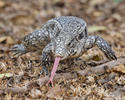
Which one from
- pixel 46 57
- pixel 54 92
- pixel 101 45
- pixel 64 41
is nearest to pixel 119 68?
pixel 101 45

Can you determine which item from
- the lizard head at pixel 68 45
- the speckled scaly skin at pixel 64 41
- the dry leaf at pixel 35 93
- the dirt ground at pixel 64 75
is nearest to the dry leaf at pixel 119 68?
the dirt ground at pixel 64 75

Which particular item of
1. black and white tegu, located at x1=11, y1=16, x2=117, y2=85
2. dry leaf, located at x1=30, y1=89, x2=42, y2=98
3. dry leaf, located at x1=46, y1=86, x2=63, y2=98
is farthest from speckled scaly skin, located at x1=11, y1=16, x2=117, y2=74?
dry leaf, located at x1=30, y1=89, x2=42, y2=98

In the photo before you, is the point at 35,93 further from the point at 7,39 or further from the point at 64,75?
the point at 7,39

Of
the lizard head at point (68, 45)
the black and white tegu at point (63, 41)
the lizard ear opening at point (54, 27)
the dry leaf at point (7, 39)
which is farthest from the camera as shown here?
the dry leaf at point (7, 39)

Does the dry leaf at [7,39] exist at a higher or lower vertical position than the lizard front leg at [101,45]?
higher

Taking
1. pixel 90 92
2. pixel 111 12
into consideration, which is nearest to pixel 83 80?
pixel 90 92

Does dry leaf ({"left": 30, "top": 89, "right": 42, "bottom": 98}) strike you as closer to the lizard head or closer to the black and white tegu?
the black and white tegu

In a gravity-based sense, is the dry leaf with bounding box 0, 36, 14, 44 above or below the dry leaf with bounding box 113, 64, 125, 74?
above

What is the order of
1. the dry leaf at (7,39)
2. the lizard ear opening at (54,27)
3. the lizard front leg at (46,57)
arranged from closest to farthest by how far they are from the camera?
the lizard front leg at (46,57)
the lizard ear opening at (54,27)
the dry leaf at (7,39)

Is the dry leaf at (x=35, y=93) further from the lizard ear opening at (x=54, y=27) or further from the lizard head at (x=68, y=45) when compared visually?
the lizard ear opening at (x=54, y=27)

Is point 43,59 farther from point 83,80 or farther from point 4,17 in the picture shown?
point 4,17
